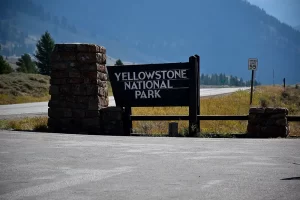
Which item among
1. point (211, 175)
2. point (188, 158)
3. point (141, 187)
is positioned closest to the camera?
point (141, 187)

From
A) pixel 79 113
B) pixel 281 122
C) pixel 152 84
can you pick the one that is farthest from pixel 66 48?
pixel 281 122

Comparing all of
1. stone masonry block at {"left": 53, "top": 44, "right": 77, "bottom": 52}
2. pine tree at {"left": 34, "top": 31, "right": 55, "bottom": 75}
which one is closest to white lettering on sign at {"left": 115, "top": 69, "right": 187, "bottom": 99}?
stone masonry block at {"left": 53, "top": 44, "right": 77, "bottom": 52}

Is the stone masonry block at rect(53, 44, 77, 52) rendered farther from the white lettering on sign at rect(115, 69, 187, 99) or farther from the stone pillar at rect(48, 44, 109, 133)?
the white lettering on sign at rect(115, 69, 187, 99)

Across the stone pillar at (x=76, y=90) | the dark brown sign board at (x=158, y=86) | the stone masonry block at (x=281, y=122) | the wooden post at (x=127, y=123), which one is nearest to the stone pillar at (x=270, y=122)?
the stone masonry block at (x=281, y=122)

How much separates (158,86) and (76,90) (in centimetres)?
275

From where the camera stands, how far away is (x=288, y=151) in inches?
337

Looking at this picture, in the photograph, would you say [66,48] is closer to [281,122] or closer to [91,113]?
[91,113]

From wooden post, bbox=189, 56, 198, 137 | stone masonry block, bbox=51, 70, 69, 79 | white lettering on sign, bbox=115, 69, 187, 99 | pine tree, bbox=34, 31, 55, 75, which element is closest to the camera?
wooden post, bbox=189, 56, 198, 137

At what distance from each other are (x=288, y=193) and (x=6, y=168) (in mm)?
4227

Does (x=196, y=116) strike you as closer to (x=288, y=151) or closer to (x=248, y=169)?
(x=288, y=151)

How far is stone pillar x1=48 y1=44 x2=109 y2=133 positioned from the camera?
1370 cm

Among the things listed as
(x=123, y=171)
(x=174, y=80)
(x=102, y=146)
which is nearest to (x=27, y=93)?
A: (x=174, y=80)

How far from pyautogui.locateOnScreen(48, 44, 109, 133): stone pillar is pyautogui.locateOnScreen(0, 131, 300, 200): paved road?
3.90m

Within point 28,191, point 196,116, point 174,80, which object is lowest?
point 28,191
